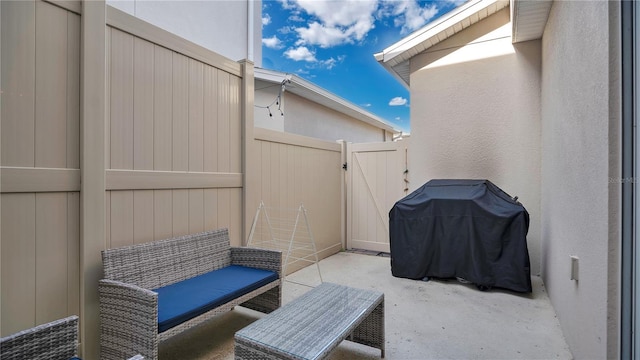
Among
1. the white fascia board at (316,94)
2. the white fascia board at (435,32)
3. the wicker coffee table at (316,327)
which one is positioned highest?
the white fascia board at (435,32)

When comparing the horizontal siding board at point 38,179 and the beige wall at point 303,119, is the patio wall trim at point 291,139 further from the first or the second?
the horizontal siding board at point 38,179

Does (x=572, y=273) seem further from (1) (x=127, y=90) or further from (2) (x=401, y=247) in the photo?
(1) (x=127, y=90)

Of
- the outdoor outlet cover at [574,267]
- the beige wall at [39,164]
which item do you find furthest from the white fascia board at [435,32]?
the beige wall at [39,164]

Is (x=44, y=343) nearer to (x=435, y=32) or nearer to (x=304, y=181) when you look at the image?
(x=304, y=181)

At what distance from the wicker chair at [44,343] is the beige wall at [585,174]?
2710 mm

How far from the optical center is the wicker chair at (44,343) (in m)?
1.45

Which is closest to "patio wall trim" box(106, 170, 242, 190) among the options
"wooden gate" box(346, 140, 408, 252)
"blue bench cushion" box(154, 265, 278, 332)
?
"blue bench cushion" box(154, 265, 278, 332)

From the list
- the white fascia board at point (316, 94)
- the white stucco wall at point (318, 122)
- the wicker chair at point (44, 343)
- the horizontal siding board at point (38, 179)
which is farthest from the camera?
the white stucco wall at point (318, 122)

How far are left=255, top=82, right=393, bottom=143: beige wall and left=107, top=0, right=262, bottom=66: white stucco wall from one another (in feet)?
4.96

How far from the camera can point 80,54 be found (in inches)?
84.3

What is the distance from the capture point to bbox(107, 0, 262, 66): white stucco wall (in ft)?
17.0

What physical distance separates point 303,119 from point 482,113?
3.66m

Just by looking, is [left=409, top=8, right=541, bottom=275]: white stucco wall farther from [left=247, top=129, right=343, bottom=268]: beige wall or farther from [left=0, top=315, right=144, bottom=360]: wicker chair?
[left=0, top=315, right=144, bottom=360]: wicker chair

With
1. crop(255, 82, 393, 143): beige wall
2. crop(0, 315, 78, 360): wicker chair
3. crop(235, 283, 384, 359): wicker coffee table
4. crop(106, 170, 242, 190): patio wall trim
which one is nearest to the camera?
crop(0, 315, 78, 360): wicker chair
